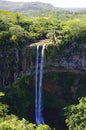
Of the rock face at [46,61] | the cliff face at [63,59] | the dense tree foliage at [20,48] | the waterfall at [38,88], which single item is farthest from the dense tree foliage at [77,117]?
the rock face at [46,61]

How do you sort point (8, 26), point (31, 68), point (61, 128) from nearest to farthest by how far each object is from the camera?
point (61, 128), point (31, 68), point (8, 26)

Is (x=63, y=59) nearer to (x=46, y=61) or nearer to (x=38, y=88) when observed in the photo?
(x=46, y=61)

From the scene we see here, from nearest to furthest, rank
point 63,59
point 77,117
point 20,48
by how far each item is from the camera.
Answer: point 77,117, point 20,48, point 63,59

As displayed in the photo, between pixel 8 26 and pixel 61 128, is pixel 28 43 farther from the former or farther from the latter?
pixel 61 128

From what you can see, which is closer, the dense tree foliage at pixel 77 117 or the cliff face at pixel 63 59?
the dense tree foliage at pixel 77 117

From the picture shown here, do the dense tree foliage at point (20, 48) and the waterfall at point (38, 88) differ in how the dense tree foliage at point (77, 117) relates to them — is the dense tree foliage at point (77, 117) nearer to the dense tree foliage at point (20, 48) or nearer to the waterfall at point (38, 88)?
the dense tree foliage at point (20, 48)

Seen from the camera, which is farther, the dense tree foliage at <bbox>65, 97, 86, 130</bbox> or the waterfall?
the waterfall

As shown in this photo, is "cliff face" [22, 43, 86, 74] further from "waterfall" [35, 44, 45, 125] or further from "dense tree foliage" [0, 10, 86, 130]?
"waterfall" [35, 44, 45, 125]

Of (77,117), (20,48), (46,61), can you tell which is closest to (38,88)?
(46,61)

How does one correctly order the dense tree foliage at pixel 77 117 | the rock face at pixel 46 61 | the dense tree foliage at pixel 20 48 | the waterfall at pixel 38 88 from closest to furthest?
the dense tree foliage at pixel 77 117 < the dense tree foliage at pixel 20 48 < the waterfall at pixel 38 88 < the rock face at pixel 46 61

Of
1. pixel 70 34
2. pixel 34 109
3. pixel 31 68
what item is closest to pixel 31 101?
pixel 34 109

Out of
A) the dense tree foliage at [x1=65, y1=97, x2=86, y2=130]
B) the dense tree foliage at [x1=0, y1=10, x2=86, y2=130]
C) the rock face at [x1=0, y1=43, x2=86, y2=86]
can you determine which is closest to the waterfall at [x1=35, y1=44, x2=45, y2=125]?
the rock face at [x1=0, y1=43, x2=86, y2=86]
